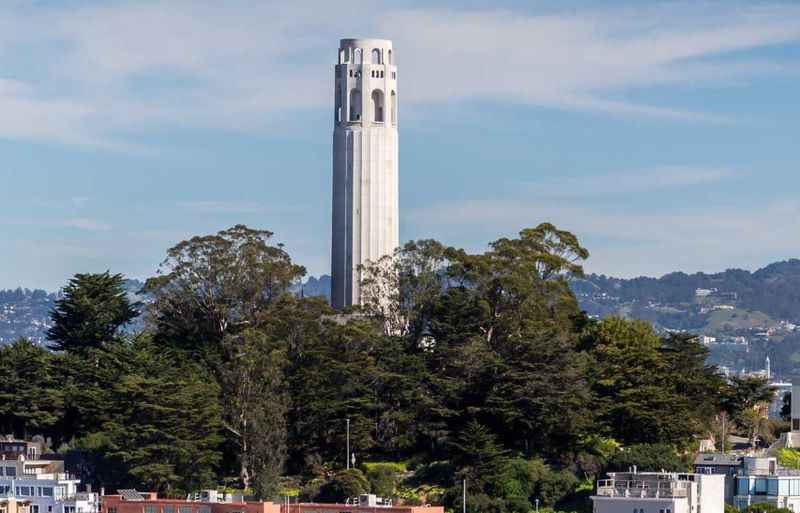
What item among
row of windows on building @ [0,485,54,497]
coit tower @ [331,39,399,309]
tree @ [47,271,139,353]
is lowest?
row of windows on building @ [0,485,54,497]

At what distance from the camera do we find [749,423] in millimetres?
91375

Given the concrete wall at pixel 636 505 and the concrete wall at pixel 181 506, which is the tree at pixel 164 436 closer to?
the concrete wall at pixel 181 506

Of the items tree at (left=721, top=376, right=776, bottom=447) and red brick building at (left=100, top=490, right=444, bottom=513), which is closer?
red brick building at (left=100, top=490, right=444, bottom=513)

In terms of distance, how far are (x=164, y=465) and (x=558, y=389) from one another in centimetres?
1467

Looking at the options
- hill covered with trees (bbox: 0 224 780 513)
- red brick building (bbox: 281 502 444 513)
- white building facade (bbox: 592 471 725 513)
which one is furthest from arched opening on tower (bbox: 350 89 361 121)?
white building facade (bbox: 592 471 725 513)

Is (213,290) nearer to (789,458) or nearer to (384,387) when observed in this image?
(384,387)

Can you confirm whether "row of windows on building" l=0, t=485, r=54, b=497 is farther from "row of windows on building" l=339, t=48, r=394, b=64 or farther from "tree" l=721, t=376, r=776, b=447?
"row of windows on building" l=339, t=48, r=394, b=64

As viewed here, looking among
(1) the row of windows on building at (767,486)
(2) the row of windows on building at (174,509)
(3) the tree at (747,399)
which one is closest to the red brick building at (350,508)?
(2) the row of windows on building at (174,509)

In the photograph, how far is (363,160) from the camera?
4092 inches

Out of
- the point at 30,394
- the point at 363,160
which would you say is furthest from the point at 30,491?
the point at 363,160

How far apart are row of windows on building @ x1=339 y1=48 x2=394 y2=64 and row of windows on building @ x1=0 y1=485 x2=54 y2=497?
28.6m

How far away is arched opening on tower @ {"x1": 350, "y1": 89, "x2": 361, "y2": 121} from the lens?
342ft

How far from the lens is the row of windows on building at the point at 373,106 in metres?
104

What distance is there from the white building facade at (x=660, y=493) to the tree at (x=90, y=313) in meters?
26.5
